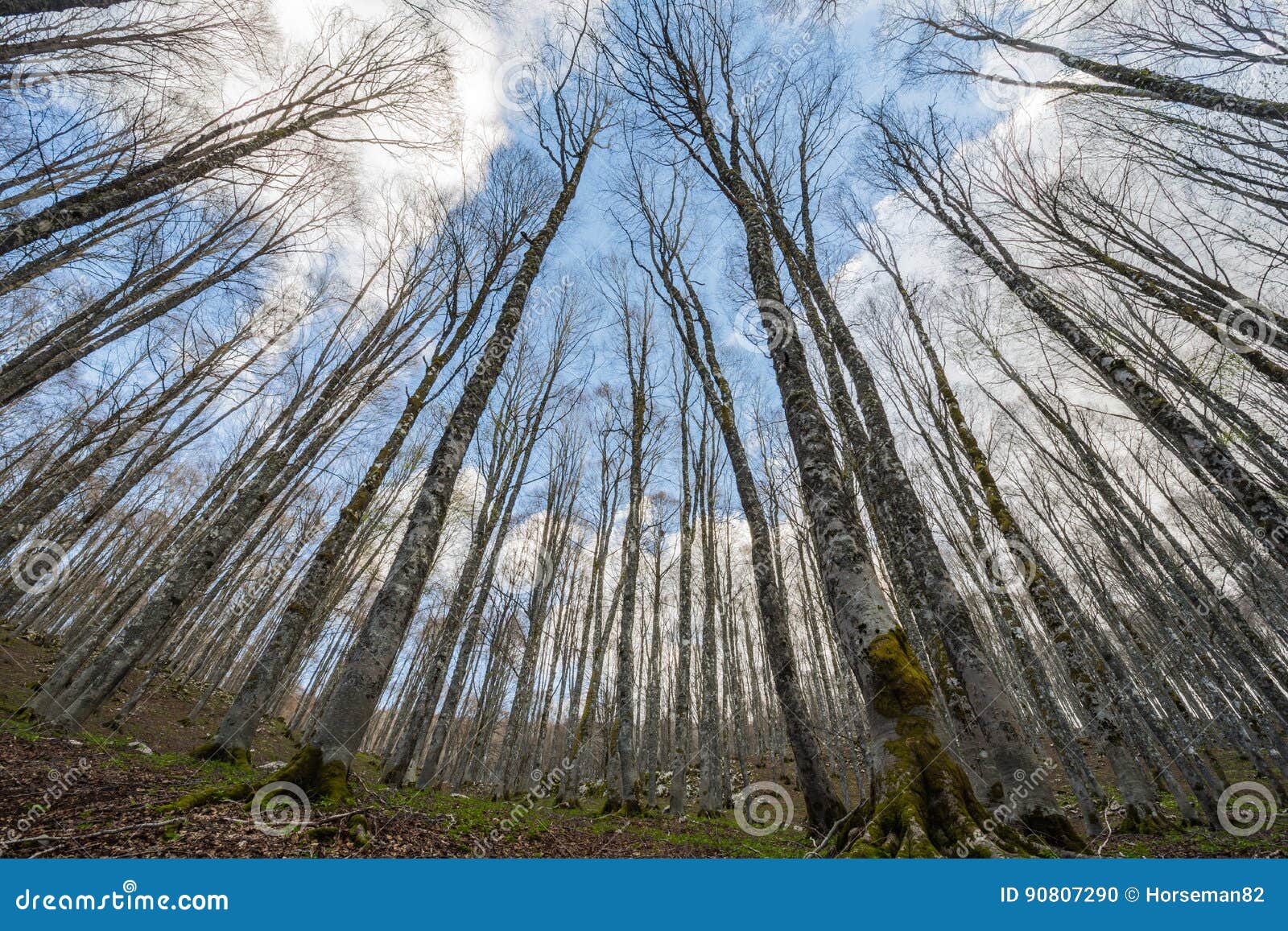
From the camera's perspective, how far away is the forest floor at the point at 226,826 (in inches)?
106

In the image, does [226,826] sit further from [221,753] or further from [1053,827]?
[1053,827]

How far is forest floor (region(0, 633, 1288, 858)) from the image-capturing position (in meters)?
2.69

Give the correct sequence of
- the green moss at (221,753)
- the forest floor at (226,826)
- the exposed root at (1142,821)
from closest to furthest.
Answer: the forest floor at (226,826) → the green moss at (221,753) → the exposed root at (1142,821)

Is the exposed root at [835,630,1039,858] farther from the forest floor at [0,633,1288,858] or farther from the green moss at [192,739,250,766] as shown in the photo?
the green moss at [192,739,250,766]

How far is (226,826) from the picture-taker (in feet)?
9.63

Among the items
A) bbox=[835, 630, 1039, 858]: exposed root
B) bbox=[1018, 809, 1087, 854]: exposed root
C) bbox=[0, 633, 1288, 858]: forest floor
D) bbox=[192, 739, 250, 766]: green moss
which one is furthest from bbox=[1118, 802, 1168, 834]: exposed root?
bbox=[192, 739, 250, 766]: green moss

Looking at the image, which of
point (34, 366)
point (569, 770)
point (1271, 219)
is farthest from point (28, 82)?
point (1271, 219)

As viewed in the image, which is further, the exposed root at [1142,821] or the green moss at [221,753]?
the exposed root at [1142,821]

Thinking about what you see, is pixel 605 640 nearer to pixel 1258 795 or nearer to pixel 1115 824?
pixel 1115 824

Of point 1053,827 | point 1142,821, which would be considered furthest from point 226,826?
point 1142,821

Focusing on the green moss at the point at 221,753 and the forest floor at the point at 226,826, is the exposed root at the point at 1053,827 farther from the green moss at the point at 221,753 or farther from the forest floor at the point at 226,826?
the green moss at the point at 221,753

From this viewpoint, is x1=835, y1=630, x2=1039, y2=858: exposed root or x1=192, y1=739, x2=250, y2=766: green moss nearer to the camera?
x1=835, y1=630, x2=1039, y2=858: exposed root

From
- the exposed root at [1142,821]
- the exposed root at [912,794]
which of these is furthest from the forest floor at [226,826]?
the exposed root at [912,794]

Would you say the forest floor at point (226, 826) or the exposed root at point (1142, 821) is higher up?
the exposed root at point (1142, 821)
